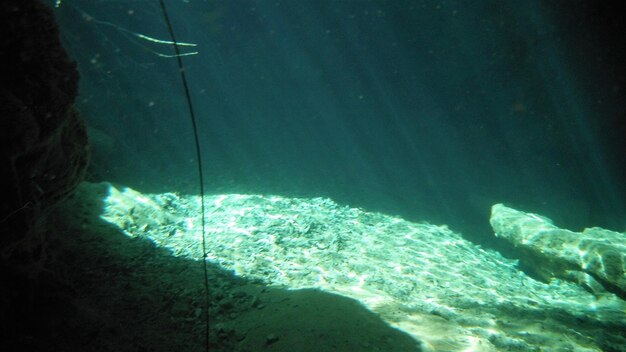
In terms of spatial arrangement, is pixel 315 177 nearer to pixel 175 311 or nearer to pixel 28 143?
pixel 175 311

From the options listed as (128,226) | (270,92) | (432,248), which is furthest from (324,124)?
(128,226)

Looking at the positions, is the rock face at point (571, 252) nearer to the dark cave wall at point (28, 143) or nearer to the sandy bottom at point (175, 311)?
the sandy bottom at point (175, 311)

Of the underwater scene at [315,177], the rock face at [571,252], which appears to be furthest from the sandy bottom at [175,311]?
the rock face at [571,252]

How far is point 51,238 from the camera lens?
3.83 meters

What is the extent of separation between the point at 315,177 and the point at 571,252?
356 inches

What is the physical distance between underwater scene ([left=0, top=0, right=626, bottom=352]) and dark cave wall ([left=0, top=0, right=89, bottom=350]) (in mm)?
18

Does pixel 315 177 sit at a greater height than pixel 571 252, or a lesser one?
greater

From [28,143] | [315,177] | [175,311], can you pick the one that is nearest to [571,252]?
[175,311]

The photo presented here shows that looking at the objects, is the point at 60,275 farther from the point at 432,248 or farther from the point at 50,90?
the point at 432,248

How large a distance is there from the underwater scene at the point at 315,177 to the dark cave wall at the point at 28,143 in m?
0.02

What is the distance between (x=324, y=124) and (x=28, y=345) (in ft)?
54.3

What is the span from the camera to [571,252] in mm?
6371

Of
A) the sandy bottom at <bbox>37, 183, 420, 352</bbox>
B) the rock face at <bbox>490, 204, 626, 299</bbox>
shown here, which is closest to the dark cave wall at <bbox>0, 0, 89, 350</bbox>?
the sandy bottom at <bbox>37, 183, 420, 352</bbox>

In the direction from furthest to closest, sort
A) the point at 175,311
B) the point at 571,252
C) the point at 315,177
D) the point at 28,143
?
the point at 315,177
the point at 571,252
the point at 175,311
the point at 28,143
